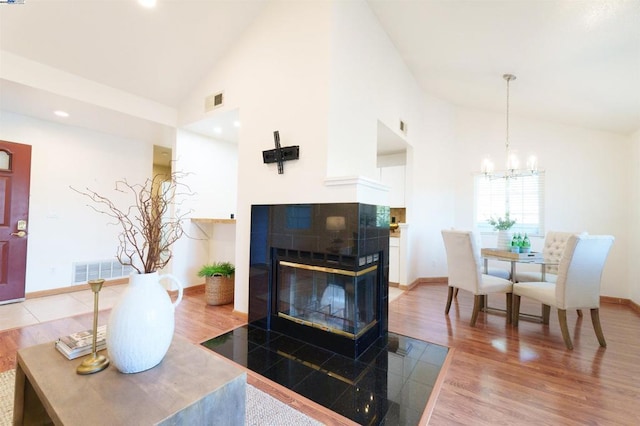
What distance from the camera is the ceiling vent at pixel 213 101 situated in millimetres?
3455

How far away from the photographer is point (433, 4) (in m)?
2.67

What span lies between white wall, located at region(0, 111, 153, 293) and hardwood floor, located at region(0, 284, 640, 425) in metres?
1.44

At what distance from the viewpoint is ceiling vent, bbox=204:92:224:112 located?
11.3ft

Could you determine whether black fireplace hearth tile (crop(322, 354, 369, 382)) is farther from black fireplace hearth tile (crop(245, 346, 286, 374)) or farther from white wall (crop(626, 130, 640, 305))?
white wall (crop(626, 130, 640, 305))

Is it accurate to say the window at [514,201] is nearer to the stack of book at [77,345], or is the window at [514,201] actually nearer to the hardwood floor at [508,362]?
the hardwood floor at [508,362]

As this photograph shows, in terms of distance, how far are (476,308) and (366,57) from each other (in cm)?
304

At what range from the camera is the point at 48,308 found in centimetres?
329

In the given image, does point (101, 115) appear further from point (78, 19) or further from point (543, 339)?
point (543, 339)

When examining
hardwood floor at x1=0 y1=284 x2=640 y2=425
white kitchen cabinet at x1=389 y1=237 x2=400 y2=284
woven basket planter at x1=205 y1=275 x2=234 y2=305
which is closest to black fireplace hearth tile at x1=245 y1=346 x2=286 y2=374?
hardwood floor at x1=0 y1=284 x2=640 y2=425

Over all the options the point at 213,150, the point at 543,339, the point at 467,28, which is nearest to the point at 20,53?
the point at 213,150

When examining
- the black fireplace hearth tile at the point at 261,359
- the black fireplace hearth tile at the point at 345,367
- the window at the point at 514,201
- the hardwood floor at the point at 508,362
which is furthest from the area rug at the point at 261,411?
the window at the point at 514,201

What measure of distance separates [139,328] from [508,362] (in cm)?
262

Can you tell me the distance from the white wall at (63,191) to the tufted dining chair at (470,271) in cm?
508

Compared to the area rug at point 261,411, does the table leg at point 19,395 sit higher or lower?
higher
